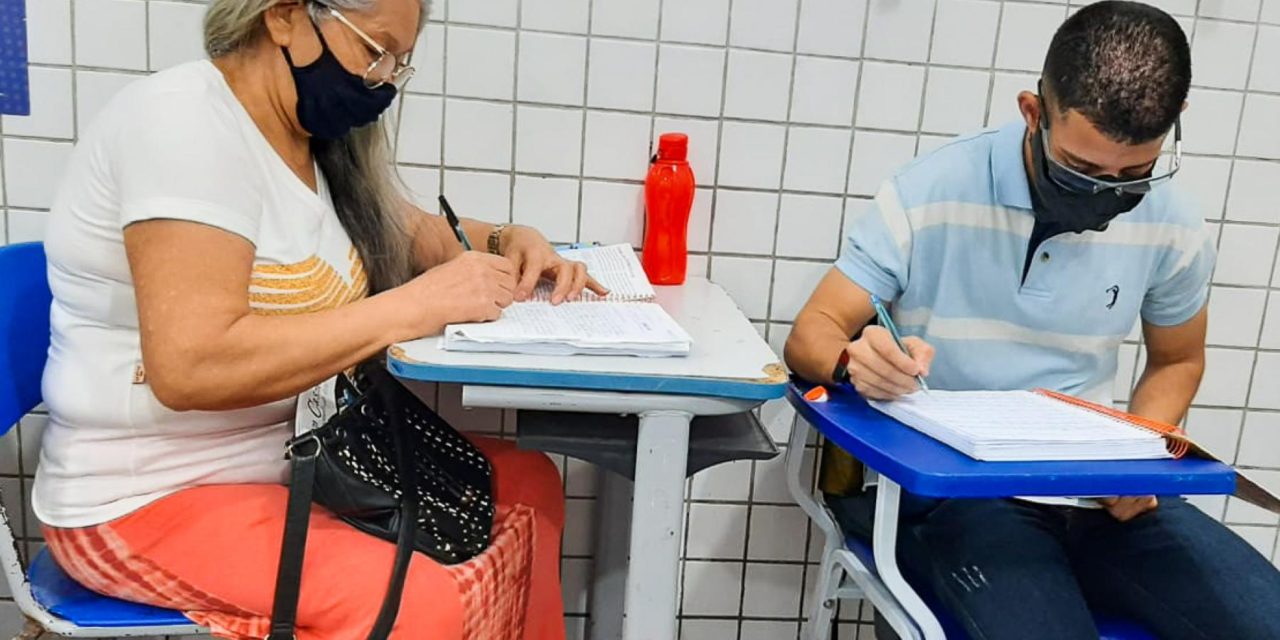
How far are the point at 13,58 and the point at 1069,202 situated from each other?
161cm

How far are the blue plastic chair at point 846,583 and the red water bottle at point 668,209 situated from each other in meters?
0.38

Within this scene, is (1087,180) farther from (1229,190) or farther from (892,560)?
(1229,190)

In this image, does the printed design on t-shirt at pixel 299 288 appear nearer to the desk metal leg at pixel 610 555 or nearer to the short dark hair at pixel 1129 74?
the desk metal leg at pixel 610 555

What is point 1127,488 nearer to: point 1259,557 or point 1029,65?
point 1259,557

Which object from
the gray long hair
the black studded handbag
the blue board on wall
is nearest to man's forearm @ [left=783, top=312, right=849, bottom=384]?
the black studded handbag

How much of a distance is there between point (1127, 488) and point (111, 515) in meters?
1.15

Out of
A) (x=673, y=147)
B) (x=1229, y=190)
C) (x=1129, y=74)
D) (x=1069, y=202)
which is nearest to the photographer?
(x=1129, y=74)

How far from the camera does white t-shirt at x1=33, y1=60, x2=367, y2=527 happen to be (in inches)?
46.8

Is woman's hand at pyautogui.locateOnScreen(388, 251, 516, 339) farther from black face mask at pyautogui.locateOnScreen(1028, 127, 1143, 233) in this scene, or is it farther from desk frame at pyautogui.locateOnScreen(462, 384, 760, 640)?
black face mask at pyautogui.locateOnScreen(1028, 127, 1143, 233)

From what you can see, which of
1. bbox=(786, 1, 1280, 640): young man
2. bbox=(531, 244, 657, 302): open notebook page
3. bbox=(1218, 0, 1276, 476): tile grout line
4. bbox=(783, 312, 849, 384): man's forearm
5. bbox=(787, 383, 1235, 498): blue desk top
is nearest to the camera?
bbox=(787, 383, 1235, 498): blue desk top

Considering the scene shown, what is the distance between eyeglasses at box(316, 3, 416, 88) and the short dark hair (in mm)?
857

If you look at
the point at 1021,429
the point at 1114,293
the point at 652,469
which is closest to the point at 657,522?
the point at 652,469

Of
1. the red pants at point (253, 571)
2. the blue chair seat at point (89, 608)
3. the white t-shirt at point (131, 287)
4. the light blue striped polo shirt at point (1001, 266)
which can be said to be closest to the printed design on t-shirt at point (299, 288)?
the white t-shirt at point (131, 287)

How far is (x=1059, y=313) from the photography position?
154 cm
